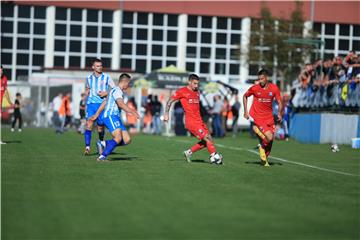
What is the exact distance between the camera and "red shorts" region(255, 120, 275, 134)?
61.9ft

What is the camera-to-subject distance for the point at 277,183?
14266mm

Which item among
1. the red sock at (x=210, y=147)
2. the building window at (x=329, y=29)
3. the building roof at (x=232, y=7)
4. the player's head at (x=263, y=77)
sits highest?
the building roof at (x=232, y=7)

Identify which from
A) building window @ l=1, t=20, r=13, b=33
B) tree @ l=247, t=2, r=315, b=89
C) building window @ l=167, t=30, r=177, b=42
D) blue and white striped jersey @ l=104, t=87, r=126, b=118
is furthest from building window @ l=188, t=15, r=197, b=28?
blue and white striped jersey @ l=104, t=87, r=126, b=118

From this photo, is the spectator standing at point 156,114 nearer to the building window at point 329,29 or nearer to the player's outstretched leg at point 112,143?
the building window at point 329,29

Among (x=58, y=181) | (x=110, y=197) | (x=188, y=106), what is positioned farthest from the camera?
(x=188, y=106)

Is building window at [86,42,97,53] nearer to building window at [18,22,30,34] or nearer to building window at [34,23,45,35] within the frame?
building window at [34,23,45,35]

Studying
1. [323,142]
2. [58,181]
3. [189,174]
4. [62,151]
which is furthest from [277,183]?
[323,142]

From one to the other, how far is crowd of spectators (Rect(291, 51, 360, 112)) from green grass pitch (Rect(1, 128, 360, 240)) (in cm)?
1118

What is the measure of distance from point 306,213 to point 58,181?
4.44 meters

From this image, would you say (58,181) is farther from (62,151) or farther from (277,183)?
(62,151)

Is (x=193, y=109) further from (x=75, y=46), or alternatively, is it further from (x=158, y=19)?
(x=75, y=46)

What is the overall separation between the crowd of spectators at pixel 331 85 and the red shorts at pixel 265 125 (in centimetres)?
1057

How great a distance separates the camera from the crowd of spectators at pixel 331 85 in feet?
97.4

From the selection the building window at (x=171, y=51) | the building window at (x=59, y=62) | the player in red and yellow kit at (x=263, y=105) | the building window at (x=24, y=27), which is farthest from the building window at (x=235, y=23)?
the player in red and yellow kit at (x=263, y=105)
